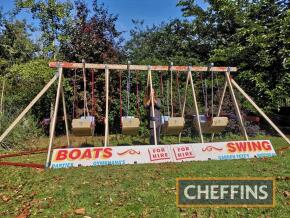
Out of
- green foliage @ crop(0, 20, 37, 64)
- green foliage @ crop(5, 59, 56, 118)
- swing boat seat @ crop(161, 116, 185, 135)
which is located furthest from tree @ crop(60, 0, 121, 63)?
green foliage @ crop(0, 20, 37, 64)

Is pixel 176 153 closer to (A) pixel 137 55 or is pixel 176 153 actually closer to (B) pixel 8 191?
(B) pixel 8 191

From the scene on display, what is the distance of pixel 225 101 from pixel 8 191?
928 centimetres

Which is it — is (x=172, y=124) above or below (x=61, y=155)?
above

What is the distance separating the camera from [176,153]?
27.1ft

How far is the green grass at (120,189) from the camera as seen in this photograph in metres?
5.32

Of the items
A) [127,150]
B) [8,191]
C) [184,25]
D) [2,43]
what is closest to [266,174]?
[127,150]

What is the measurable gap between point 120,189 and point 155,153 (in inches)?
85.4

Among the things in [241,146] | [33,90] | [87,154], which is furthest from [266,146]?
[33,90]

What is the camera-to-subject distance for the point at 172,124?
9234mm

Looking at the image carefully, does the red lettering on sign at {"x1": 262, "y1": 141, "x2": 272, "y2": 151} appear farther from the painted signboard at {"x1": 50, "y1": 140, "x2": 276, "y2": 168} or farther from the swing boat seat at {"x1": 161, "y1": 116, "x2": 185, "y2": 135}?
the swing boat seat at {"x1": 161, "y1": 116, "x2": 185, "y2": 135}

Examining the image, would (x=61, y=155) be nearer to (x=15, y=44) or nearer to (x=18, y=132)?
(x=18, y=132)

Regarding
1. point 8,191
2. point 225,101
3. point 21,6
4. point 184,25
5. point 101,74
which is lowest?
A: point 8,191

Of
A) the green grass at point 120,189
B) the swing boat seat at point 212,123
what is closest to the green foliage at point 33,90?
the swing boat seat at point 212,123

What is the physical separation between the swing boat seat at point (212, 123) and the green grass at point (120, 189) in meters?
1.59
